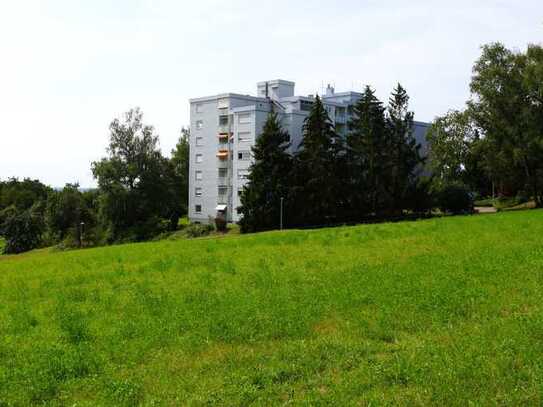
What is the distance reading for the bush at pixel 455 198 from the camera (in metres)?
61.2

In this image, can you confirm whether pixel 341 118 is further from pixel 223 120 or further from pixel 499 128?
pixel 499 128

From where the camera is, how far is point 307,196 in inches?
2393

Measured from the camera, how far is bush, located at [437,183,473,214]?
61250 mm

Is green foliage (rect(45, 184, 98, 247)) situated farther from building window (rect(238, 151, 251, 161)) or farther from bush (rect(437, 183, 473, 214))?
bush (rect(437, 183, 473, 214))

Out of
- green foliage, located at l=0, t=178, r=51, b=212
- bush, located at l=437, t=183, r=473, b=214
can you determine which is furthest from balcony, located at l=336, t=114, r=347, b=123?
green foliage, located at l=0, t=178, r=51, b=212

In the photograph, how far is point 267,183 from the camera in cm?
6078

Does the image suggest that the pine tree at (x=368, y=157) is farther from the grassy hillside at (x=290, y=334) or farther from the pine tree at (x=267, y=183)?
the grassy hillside at (x=290, y=334)

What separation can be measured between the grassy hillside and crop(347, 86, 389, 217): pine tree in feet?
144

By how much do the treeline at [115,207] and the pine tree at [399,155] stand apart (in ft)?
101

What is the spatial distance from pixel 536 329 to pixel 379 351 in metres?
2.58

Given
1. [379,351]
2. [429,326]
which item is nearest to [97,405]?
[379,351]

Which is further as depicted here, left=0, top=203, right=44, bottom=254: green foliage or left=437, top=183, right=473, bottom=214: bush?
left=0, top=203, right=44, bottom=254: green foliage

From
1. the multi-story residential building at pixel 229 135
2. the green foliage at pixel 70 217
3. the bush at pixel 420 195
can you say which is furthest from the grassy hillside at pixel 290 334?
the green foliage at pixel 70 217

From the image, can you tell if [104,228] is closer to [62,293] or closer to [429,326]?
[62,293]
